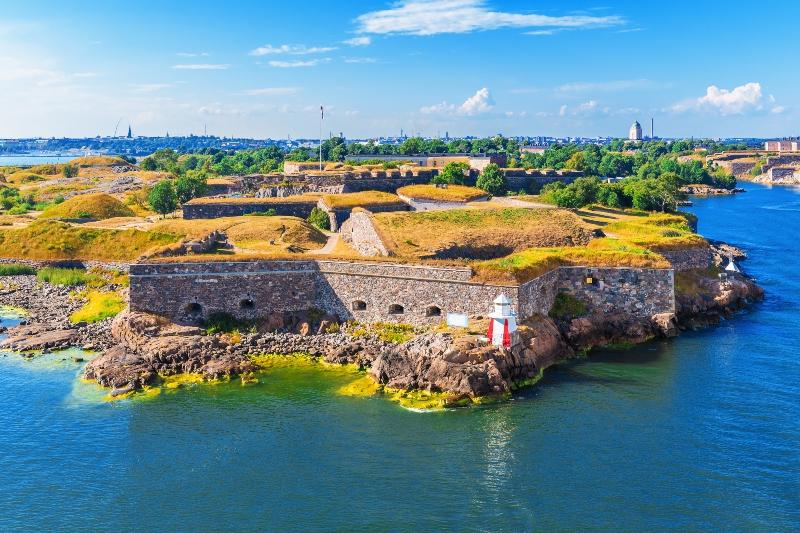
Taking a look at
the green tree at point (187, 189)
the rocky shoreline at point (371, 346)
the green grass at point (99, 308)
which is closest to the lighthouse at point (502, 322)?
the rocky shoreline at point (371, 346)

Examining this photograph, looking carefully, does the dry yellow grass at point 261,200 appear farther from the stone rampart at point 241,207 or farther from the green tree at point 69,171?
A: the green tree at point 69,171

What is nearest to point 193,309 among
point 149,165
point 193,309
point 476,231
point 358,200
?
point 193,309

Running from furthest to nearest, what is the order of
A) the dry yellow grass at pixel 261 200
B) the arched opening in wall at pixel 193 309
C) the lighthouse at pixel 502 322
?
the dry yellow grass at pixel 261 200 < the arched opening in wall at pixel 193 309 < the lighthouse at pixel 502 322

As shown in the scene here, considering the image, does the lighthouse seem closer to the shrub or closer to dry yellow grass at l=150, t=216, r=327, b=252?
dry yellow grass at l=150, t=216, r=327, b=252

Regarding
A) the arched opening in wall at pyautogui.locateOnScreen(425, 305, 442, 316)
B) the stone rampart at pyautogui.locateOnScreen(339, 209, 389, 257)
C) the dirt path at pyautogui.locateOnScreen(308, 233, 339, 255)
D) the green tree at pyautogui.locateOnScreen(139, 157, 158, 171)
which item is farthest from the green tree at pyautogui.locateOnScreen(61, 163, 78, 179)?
the arched opening in wall at pyautogui.locateOnScreen(425, 305, 442, 316)

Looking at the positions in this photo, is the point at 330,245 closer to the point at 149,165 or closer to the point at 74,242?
the point at 74,242
